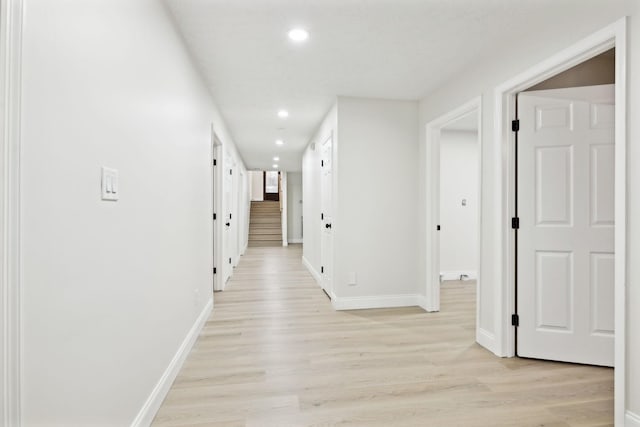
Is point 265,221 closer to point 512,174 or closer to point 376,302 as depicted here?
point 376,302

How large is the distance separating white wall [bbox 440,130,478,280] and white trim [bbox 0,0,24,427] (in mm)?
5219

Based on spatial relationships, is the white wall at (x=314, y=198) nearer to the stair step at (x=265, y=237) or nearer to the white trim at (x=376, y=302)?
the white trim at (x=376, y=302)

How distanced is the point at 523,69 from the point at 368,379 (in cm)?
239

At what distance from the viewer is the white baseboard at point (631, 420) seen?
5.29ft

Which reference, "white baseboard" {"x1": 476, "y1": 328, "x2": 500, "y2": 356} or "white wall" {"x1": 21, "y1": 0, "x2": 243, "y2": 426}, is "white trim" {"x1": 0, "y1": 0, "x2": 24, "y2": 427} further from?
"white baseboard" {"x1": 476, "y1": 328, "x2": 500, "y2": 356}

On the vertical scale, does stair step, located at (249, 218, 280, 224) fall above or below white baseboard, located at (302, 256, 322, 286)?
above

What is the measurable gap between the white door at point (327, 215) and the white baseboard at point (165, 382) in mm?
1761

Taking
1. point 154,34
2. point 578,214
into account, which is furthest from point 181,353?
point 578,214

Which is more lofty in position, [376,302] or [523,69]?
[523,69]

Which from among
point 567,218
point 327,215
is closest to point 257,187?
point 327,215

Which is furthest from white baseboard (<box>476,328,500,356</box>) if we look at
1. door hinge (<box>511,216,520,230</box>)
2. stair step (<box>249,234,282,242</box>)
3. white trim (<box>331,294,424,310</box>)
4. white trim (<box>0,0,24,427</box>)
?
stair step (<box>249,234,282,242</box>)

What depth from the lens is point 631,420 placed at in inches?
64.4

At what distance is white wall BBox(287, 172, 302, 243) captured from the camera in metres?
11.2

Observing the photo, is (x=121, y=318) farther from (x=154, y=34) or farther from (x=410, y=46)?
(x=410, y=46)
